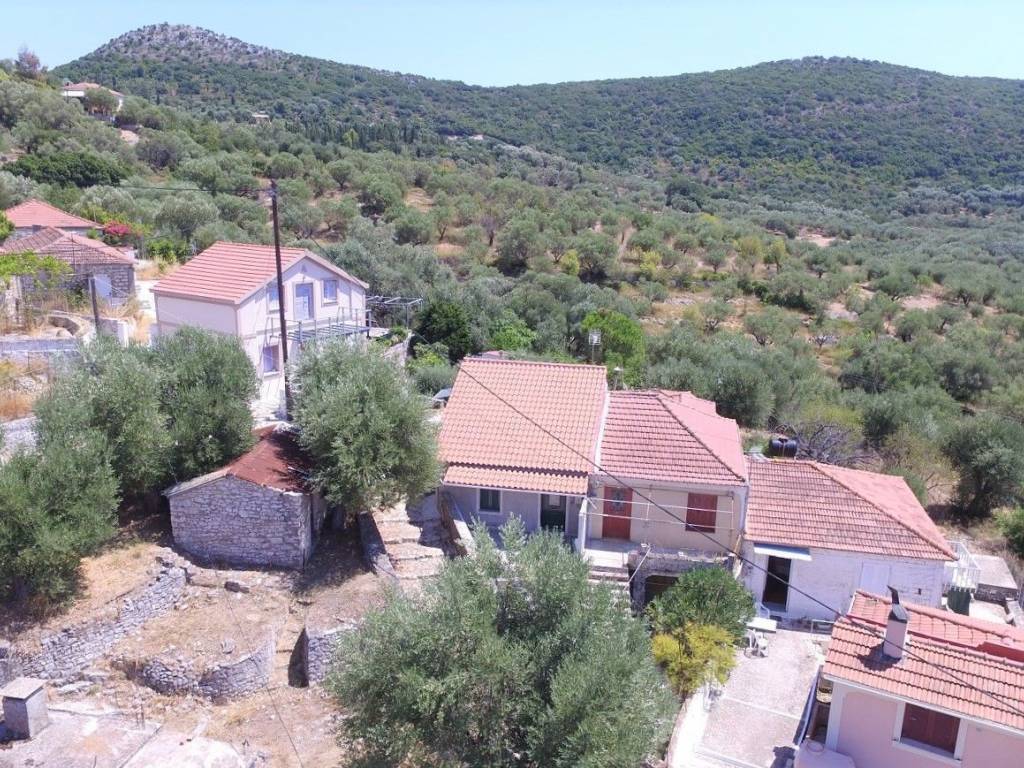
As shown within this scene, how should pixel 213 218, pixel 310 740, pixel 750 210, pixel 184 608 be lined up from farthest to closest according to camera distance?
pixel 750 210 < pixel 213 218 < pixel 184 608 < pixel 310 740

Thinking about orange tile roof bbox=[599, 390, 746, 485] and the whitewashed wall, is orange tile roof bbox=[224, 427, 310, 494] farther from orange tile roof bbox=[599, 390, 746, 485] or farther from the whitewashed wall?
the whitewashed wall

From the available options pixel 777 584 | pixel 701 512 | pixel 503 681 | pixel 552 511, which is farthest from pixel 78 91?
pixel 503 681

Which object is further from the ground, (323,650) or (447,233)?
(447,233)

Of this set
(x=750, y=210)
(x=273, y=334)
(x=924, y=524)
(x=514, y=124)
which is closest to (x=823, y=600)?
(x=924, y=524)

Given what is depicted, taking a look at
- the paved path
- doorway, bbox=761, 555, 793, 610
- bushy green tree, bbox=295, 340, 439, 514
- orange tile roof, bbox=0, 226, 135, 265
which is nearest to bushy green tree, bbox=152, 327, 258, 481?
bushy green tree, bbox=295, 340, 439, 514

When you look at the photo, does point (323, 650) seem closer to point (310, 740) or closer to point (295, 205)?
point (310, 740)

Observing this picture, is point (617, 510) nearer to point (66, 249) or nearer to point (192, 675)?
point (192, 675)

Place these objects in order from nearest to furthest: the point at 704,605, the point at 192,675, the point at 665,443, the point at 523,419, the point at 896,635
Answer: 1. the point at 896,635
2. the point at 192,675
3. the point at 704,605
4. the point at 665,443
5. the point at 523,419

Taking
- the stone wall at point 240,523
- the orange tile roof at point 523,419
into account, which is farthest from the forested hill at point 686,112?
the stone wall at point 240,523
